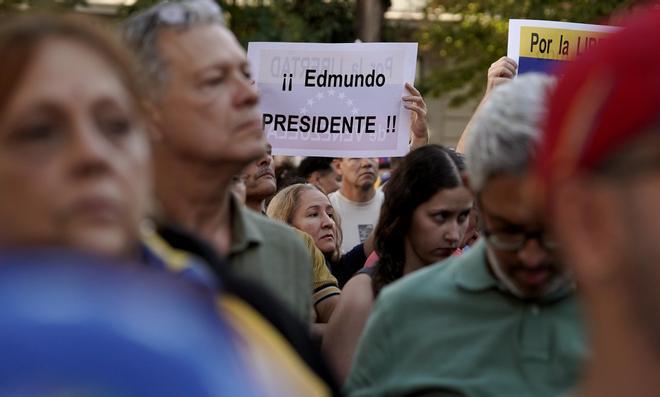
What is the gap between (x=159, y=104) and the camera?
3.16m

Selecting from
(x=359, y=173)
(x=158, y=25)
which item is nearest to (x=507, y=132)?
(x=158, y=25)

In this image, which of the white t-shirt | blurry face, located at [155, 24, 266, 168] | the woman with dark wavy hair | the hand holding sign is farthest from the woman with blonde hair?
blurry face, located at [155, 24, 266, 168]

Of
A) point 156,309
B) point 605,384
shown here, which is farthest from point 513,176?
point 156,309

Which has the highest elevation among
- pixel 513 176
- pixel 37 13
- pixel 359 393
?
pixel 37 13

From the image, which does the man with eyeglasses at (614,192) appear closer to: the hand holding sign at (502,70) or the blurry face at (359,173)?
the hand holding sign at (502,70)

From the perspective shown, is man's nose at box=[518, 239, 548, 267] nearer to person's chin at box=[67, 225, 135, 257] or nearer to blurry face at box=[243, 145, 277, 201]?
person's chin at box=[67, 225, 135, 257]

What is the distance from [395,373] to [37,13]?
5.01 ft

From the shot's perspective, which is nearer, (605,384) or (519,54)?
(605,384)

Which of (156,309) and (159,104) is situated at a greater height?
(156,309)

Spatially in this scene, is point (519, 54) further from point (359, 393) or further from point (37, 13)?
point (37, 13)

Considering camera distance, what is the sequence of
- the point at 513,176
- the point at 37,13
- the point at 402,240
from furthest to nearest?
the point at 402,240, the point at 513,176, the point at 37,13

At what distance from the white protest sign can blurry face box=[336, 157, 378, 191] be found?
2.79 m

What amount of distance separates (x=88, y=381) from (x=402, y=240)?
3.67m

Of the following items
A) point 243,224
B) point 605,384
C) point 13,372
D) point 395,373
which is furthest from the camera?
point 243,224
